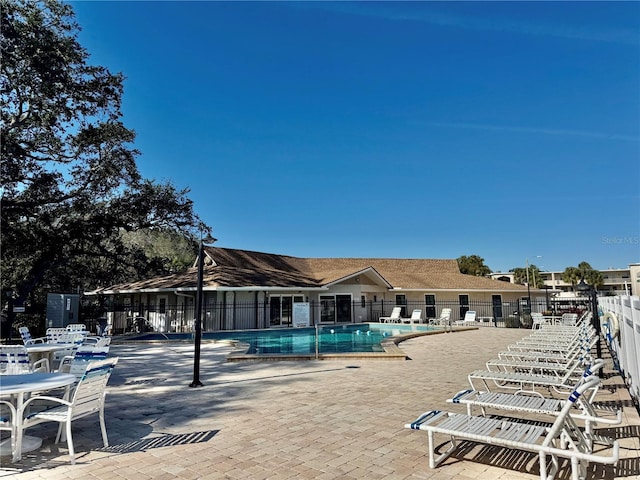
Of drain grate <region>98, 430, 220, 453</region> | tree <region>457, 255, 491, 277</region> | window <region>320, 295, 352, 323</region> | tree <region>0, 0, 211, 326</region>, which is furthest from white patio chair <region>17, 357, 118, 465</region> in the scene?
tree <region>457, 255, 491, 277</region>

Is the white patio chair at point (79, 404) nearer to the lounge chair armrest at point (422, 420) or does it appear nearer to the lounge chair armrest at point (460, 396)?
the lounge chair armrest at point (422, 420)

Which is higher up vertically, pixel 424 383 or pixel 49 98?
pixel 49 98

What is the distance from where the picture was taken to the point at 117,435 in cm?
491

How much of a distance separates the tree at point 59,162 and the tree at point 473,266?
47.2 meters

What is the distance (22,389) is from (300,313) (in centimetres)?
1759

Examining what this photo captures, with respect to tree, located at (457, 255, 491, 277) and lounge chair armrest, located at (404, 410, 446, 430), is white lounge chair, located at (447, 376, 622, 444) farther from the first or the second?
tree, located at (457, 255, 491, 277)

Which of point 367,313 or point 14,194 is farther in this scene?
point 367,313

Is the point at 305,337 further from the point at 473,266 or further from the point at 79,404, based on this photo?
the point at 473,266

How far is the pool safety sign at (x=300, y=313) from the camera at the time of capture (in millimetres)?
21266

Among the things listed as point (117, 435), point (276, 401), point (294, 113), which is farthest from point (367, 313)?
point (117, 435)

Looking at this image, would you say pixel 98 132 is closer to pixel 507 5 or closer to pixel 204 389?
pixel 204 389

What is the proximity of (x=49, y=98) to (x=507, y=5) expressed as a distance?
18411 millimetres

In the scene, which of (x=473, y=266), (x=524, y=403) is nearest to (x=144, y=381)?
(x=524, y=403)

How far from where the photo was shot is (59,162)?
19266mm
